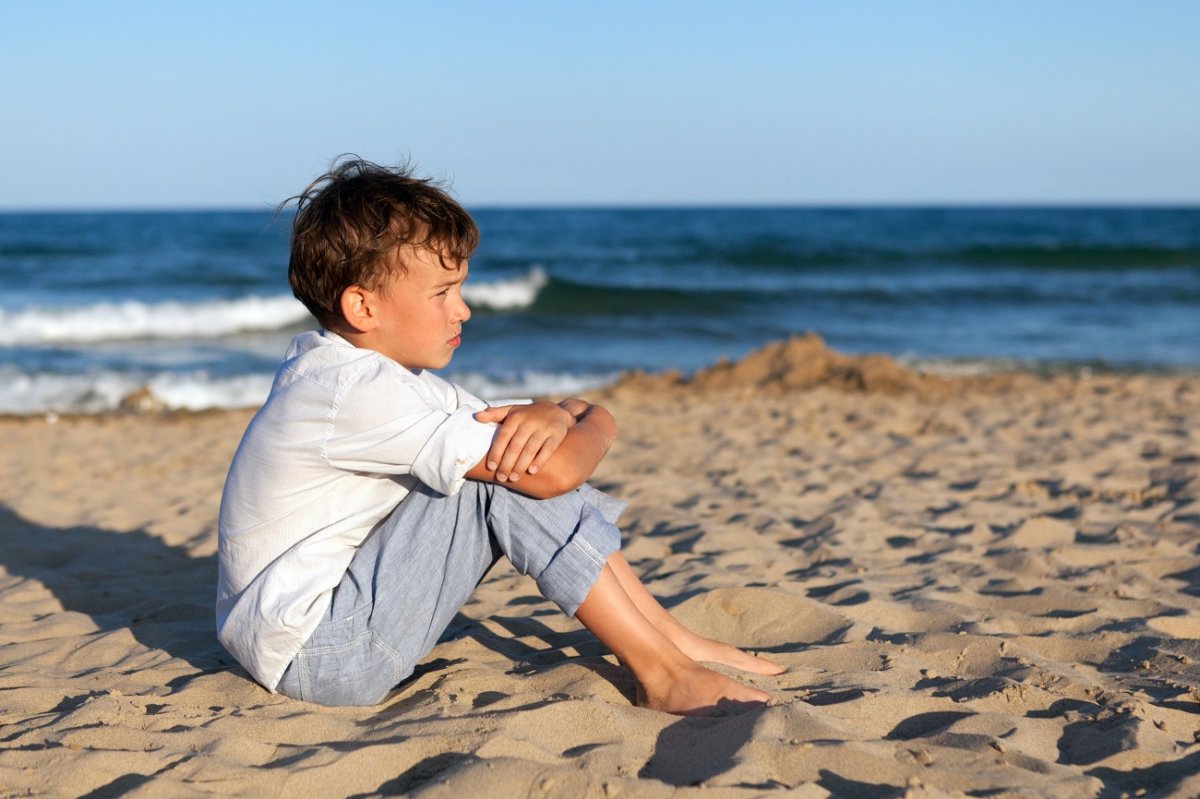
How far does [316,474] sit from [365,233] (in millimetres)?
526

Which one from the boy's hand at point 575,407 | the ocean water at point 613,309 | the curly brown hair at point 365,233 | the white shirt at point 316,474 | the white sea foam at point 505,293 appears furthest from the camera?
the white sea foam at point 505,293

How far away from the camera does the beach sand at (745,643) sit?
2.03 meters

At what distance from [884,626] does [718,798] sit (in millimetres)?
1289

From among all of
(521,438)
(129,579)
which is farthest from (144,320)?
(521,438)

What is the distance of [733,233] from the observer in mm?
31844

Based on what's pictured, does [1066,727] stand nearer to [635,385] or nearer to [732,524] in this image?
[732,524]

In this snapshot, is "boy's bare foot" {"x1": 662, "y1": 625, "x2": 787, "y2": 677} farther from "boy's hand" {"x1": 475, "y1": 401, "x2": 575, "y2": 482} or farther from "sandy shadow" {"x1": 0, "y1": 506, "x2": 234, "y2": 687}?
"sandy shadow" {"x1": 0, "y1": 506, "x2": 234, "y2": 687}

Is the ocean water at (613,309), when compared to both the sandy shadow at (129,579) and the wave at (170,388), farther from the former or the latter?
the sandy shadow at (129,579)

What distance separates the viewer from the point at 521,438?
2201mm

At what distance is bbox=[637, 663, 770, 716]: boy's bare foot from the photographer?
2318 mm

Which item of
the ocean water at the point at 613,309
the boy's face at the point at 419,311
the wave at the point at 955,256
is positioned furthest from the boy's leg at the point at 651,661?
the wave at the point at 955,256

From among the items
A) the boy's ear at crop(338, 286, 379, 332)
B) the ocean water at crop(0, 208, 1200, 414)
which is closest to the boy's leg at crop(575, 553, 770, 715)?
the boy's ear at crop(338, 286, 379, 332)

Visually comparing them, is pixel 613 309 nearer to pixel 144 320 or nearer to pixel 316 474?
pixel 144 320

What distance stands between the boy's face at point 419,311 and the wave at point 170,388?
6289mm
